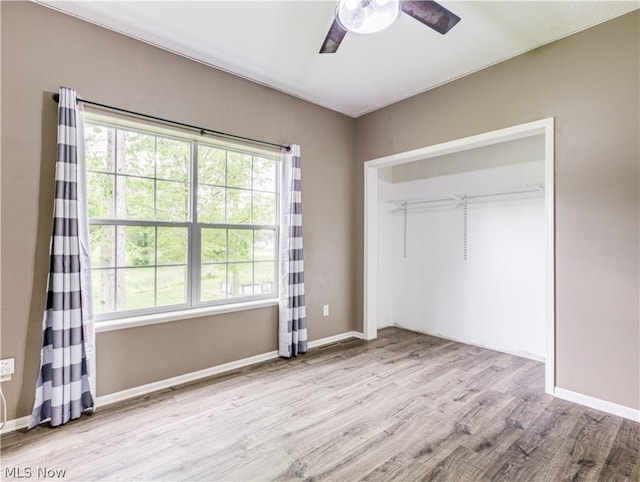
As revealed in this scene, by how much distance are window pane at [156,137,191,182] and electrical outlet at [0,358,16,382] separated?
1592 mm

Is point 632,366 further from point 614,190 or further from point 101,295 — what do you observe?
point 101,295

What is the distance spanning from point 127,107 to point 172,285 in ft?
4.80

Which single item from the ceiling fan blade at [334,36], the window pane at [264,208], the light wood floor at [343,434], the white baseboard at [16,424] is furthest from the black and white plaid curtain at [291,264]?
the white baseboard at [16,424]

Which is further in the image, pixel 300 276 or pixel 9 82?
pixel 300 276

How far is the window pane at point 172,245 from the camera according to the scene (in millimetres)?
2820

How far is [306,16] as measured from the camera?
2.38m

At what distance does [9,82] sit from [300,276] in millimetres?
2643

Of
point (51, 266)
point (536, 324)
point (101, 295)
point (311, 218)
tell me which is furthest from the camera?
point (311, 218)

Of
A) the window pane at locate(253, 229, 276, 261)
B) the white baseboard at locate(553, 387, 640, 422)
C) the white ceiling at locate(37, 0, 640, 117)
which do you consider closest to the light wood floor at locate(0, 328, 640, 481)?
the white baseboard at locate(553, 387, 640, 422)

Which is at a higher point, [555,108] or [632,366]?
[555,108]

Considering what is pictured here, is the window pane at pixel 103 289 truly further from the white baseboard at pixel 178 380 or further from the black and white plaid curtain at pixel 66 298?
the white baseboard at pixel 178 380

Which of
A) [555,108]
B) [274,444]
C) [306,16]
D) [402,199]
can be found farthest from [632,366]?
[306,16]

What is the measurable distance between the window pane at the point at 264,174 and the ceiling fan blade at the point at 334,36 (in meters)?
1.53

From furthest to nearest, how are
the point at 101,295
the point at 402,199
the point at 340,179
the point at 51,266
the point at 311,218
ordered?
the point at 402,199, the point at 340,179, the point at 311,218, the point at 101,295, the point at 51,266
